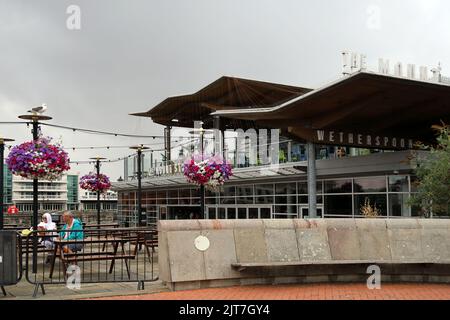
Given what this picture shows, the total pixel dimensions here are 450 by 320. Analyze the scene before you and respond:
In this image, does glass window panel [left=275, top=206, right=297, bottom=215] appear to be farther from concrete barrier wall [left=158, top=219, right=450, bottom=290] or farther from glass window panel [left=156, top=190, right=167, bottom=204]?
concrete barrier wall [left=158, top=219, right=450, bottom=290]

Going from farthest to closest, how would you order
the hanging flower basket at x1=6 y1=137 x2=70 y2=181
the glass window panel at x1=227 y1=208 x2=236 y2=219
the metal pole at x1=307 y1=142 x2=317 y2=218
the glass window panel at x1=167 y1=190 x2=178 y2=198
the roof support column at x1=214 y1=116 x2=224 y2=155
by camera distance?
the glass window panel at x1=167 y1=190 x2=178 y2=198 → the roof support column at x1=214 y1=116 x2=224 y2=155 → the glass window panel at x1=227 y1=208 x2=236 y2=219 → the metal pole at x1=307 y1=142 x2=317 y2=218 → the hanging flower basket at x1=6 y1=137 x2=70 y2=181

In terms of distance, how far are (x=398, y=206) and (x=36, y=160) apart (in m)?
15.6

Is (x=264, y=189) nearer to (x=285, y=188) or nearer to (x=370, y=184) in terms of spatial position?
(x=285, y=188)

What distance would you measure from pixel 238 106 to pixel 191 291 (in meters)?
32.6

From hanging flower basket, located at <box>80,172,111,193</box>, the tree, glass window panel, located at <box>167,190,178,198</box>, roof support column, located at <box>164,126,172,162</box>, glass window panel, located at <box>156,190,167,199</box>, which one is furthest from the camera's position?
roof support column, located at <box>164,126,172,162</box>

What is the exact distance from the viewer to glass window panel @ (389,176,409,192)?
2225 cm

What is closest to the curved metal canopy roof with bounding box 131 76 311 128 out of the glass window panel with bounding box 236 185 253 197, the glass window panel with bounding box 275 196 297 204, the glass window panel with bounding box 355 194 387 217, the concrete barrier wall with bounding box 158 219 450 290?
the glass window panel with bounding box 236 185 253 197

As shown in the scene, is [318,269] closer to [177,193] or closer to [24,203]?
[177,193]

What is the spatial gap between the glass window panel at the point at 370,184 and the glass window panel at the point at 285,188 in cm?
478

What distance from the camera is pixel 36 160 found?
492 inches

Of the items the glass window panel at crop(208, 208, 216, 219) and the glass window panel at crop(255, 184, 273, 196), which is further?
the glass window panel at crop(208, 208, 216, 219)

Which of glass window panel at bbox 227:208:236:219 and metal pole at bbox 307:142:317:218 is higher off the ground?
metal pole at bbox 307:142:317:218

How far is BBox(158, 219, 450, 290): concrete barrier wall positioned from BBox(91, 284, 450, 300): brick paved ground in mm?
291
